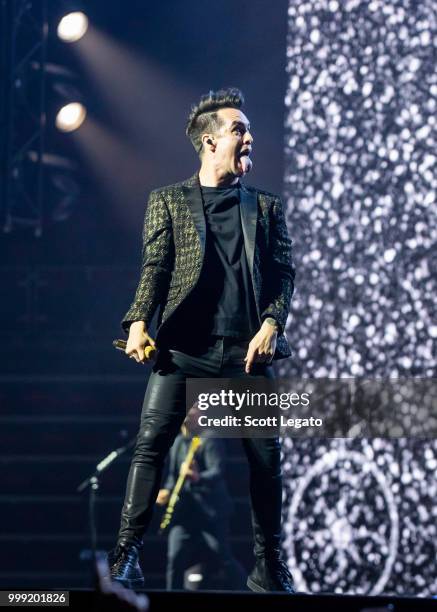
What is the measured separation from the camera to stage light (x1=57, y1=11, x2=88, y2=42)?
27.0 feet

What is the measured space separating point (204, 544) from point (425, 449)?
2.27 meters

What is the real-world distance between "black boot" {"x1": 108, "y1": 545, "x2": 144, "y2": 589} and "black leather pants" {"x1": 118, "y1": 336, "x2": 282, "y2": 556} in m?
0.04

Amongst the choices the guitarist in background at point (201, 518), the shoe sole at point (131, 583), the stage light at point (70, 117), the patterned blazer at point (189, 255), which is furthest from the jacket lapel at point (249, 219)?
the stage light at point (70, 117)

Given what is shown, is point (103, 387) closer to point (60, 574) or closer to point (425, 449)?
point (60, 574)

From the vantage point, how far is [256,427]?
3338 mm

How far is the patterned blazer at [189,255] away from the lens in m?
3.38

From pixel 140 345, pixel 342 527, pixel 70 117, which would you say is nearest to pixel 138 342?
pixel 140 345

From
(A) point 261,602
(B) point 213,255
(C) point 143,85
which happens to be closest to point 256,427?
(B) point 213,255

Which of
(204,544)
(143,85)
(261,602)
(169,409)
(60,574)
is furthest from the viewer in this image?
(143,85)

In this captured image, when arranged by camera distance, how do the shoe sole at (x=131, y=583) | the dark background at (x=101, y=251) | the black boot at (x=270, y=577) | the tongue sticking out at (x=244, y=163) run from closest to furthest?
the shoe sole at (x=131, y=583), the black boot at (x=270, y=577), the tongue sticking out at (x=244, y=163), the dark background at (x=101, y=251)

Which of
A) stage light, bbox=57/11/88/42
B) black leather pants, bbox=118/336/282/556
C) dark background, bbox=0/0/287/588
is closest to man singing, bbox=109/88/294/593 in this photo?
black leather pants, bbox=118/336/282/556

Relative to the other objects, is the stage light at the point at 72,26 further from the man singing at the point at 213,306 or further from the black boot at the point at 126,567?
the black boot at the point at 126,567

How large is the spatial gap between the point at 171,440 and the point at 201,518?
3845 millimetres

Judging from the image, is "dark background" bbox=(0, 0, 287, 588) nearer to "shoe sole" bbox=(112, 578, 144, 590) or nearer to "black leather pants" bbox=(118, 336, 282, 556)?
"black leather pants" bbox=(118, 336, 282, 556)
